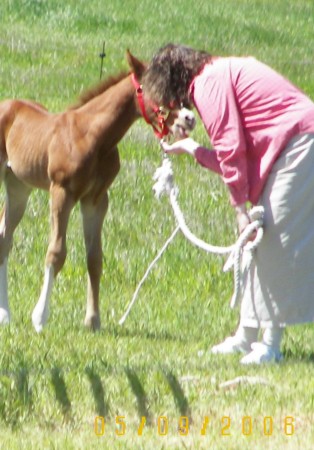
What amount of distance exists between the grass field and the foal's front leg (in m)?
0.14

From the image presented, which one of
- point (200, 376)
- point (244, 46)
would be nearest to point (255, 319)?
point (200, 376)

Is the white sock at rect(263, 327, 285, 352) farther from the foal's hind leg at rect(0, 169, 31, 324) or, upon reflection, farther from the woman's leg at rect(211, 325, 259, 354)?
the foal's hind leg at rect(0, 169, 31, 324)

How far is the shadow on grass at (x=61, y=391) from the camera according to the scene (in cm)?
673

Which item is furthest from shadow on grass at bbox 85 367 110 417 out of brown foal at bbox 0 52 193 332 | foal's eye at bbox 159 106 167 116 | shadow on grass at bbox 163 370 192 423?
foal's eye at bbox 159 106 167 116

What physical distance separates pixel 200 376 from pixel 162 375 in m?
0.24

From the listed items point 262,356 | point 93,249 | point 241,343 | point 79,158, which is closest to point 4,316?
point 93,249

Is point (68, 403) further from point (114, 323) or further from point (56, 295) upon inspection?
point (56, 295)

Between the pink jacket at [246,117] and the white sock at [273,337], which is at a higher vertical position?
the pink jacket at [246,117]

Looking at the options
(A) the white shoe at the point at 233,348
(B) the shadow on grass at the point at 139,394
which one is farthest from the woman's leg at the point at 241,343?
(B) the shadow on grass at the point at 139,394

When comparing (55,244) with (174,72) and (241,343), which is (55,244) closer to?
(241,343)

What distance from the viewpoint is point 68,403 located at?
22.4 ft

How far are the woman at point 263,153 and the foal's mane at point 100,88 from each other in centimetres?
102

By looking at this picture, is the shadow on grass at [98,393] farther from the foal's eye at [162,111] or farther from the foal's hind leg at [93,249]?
the foal's eye at [162,111]

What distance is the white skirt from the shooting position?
24.1 feet
